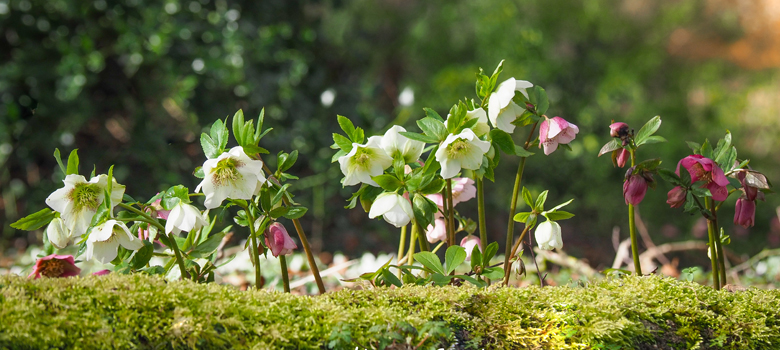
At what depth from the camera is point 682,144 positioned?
11.7 ft

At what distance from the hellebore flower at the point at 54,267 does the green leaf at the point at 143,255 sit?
13cm

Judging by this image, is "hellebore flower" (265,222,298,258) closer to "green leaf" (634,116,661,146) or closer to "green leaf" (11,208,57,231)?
"green leaf" (11,208,57,231)

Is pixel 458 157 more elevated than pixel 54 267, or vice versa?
pixel 458 157

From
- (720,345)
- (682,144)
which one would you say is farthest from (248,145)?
Answer: (682,144)

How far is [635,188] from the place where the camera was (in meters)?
0.81

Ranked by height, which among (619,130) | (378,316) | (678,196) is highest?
(619,130)

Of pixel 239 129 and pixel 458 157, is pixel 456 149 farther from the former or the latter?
pixel 239 129

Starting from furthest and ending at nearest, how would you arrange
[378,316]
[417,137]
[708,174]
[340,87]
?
[340,87] → [708,174] → [417,137] → [378,316]

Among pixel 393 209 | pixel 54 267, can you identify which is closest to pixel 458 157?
pixel 393 209

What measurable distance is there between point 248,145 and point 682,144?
3506mm

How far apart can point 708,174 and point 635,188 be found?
144 mm

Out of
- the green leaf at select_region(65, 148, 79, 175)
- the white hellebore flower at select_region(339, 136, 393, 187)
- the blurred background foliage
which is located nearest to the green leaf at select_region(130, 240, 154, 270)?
the green leaf at select_region(65, 148, 79, 175)

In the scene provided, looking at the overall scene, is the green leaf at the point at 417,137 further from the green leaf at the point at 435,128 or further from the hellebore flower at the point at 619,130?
the hellebore flower at the point at 619,130

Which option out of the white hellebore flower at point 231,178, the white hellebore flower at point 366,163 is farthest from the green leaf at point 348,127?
the white hellebore flower at point 231,178
